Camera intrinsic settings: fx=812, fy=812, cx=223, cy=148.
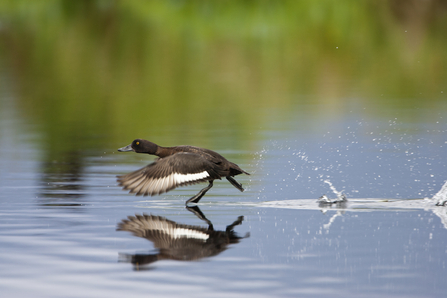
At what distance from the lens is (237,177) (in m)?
12.0

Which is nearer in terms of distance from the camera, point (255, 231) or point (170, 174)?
point (255, 231)

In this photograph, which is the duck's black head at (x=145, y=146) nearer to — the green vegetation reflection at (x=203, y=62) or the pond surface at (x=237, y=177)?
the pond surface at (x=237, y=177)

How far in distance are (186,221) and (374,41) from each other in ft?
116

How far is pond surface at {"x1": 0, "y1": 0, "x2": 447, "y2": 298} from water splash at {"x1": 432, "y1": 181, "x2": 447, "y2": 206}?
27mm

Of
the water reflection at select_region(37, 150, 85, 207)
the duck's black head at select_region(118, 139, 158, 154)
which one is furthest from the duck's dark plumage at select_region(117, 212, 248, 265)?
the duck's black head at select_region(118, 139, 158, 154)

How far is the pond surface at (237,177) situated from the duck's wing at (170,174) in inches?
12.1

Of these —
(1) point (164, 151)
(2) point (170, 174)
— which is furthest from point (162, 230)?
(1) point (164, 151)

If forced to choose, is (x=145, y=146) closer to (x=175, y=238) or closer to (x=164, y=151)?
(x=164, y=151)

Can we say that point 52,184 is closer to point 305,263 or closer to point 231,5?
point 305,263

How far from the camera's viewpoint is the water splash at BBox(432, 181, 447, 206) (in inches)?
376

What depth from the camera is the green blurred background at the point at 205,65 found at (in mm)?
19484

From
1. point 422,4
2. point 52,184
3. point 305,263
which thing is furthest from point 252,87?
point 422,4

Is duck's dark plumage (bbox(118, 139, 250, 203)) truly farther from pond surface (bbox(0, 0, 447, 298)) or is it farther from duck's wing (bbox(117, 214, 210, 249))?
duck's wing (bbox(117, 214, 210, 249))

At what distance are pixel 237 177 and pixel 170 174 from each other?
263cm
